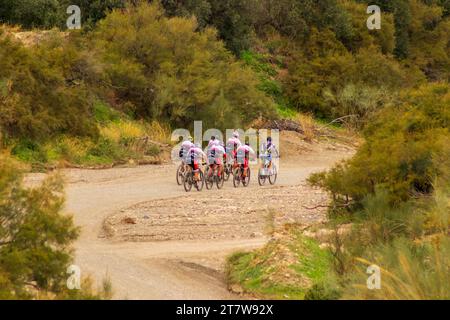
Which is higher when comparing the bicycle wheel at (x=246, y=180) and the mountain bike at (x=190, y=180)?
the mountain bike at (x=190, y=180)

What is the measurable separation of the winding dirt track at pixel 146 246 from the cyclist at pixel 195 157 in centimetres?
73

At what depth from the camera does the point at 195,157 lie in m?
30.7

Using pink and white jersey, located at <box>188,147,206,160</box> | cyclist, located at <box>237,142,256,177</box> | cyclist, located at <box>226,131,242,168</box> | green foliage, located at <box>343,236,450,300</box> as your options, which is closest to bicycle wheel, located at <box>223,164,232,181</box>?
cyclist, located at <box>226,131,242,168</box>

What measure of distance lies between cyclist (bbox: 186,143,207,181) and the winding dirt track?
0.73 metres

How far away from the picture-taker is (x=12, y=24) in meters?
49.2

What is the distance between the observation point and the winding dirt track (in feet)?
55.9

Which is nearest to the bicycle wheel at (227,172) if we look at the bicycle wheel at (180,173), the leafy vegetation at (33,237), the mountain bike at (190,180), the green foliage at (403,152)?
the bicycle wheel at (180,173)

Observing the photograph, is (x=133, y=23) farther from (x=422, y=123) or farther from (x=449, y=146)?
(x=449, y=146)

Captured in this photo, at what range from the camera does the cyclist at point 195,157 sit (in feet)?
99.2

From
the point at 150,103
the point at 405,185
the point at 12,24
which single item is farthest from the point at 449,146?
the point at 12,24

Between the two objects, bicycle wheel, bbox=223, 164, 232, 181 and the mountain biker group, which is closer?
the mountain biker group

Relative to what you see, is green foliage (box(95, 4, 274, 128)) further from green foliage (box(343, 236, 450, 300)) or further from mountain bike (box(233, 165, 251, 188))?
green foliage (box(343, 236, 450, 300))

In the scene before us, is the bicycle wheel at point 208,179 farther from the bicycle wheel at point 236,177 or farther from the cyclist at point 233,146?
the cyclist at point 233,146
